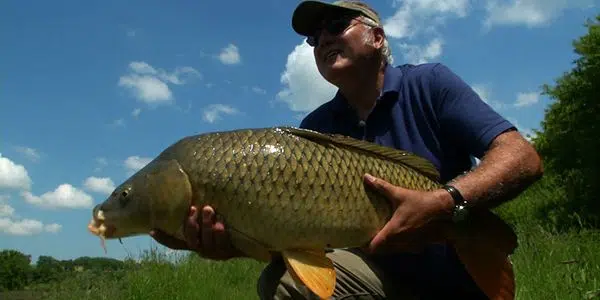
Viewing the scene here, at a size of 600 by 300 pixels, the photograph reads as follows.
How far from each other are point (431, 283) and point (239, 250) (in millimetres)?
849

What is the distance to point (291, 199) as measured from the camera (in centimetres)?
221

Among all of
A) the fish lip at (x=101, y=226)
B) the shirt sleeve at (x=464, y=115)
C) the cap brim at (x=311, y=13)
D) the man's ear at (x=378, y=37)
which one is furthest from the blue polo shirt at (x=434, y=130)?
the fish lip at (x=101, y=226)

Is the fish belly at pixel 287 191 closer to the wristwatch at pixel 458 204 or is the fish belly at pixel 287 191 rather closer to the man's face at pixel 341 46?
the wristwatch at pixel 458 204

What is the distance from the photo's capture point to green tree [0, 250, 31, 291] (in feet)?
138

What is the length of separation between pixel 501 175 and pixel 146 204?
127 centimetres

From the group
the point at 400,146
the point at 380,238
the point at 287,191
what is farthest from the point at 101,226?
the point at 400,146

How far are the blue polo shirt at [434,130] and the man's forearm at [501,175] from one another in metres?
0.12

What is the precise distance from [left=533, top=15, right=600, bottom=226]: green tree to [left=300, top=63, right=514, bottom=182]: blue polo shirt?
17767 millimetres

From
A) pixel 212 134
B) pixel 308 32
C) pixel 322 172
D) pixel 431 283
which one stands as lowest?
pixel 431 283

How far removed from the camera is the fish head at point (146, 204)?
2291 mm

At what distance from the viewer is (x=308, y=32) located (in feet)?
10.7

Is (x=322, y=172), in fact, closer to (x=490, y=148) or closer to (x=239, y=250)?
(x=239, y=250)

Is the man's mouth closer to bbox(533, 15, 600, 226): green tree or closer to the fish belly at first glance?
the fish belly

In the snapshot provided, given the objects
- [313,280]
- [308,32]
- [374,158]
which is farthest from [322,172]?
[308,32]
